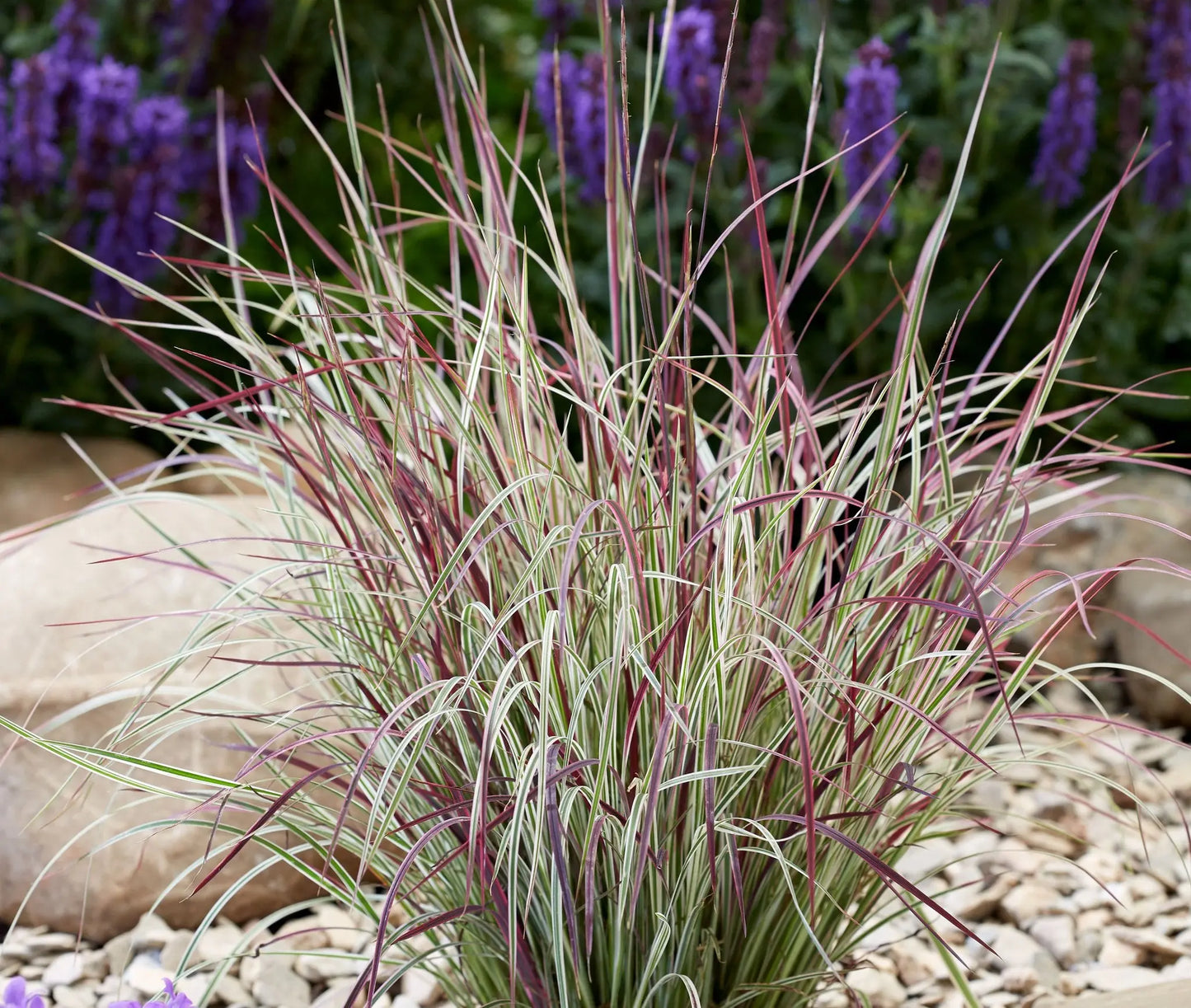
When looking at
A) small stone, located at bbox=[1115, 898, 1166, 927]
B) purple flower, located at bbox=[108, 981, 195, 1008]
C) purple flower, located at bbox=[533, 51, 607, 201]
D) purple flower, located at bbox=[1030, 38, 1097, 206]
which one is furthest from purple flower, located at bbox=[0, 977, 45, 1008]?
purple flower, located at bbox=[1030, 38, 1097, 206]

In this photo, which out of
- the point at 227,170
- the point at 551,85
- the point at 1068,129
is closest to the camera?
the point at 1068,129

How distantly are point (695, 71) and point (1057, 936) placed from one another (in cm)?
140

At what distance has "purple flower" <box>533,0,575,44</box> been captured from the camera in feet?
8.03

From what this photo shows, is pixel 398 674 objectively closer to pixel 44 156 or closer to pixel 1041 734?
pixel 1041 734

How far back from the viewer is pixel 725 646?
0.87m

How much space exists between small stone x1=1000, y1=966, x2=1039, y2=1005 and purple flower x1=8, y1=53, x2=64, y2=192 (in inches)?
88.0

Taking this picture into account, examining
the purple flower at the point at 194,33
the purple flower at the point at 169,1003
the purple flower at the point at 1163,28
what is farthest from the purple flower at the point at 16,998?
the purple flower at the point at 1163,28

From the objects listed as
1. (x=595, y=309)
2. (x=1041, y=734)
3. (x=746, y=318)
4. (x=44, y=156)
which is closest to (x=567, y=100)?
(x=595, y=309)

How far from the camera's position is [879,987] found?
1348mm

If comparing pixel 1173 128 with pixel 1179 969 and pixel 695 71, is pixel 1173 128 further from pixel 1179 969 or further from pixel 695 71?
pixel 1179 969

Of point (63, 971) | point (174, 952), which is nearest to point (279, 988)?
point (174, 952)

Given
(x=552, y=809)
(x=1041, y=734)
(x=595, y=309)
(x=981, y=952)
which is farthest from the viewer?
(x=595, y=309)

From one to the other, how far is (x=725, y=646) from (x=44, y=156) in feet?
7.00

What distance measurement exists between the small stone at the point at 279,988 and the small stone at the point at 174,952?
0.34 ft
